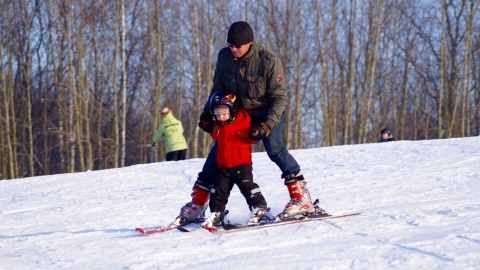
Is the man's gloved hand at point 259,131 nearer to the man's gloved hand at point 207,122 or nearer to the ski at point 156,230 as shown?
the man's gloved hand at point 207,122

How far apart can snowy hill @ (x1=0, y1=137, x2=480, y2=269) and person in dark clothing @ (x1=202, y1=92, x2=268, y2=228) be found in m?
0.33

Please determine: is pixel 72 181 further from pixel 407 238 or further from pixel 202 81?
pixel 202 81

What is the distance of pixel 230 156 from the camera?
5.04 m

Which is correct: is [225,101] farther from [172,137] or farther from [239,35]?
[172,137]

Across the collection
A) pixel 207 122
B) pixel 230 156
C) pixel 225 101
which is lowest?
pixel 230 156

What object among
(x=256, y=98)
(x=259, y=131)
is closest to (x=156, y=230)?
(x=259, y=131)

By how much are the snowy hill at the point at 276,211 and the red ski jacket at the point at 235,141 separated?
60 centimetres

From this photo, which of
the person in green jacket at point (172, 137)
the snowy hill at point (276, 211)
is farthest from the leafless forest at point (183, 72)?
the snowy hill at point (276, 211)

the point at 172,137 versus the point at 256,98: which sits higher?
the point at 256,98

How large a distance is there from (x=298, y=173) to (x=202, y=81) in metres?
23.4

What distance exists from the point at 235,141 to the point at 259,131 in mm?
319

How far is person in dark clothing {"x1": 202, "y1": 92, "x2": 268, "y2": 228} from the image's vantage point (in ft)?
16.3

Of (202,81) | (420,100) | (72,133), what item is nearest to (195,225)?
(72,133)

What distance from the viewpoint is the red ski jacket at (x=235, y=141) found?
5.00m
